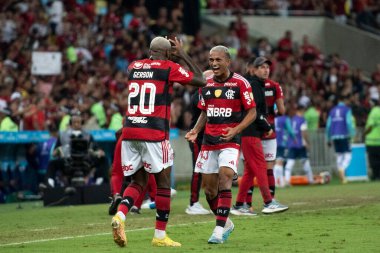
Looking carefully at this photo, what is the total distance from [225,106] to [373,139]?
17056 mm

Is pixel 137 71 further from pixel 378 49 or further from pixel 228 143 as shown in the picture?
pixel 378 49

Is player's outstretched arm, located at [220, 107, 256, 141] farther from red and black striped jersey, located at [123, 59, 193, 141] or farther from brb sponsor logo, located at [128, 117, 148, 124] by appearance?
brb sponsor logo, located at [128, 117, 148, 124]

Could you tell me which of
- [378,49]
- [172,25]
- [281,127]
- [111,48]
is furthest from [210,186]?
[378,49]

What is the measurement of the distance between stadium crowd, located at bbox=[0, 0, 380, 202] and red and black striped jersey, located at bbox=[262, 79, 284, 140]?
6.84 m

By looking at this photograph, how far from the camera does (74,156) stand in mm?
22062

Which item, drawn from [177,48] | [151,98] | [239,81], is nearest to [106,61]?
[239,81]

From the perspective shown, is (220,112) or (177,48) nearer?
(177,48)

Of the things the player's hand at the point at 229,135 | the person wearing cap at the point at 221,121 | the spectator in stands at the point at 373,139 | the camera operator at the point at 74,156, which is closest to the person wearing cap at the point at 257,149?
the person wearing cap at the point at 221,121

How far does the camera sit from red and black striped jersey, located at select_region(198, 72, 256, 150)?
46.2 feet

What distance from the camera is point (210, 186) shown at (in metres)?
14.1

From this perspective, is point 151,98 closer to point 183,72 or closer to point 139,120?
point 139,120

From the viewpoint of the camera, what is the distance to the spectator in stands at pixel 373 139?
99.0 feet

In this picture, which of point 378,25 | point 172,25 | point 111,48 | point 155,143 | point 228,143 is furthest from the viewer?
point 378,25

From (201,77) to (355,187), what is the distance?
13563 millimetres
